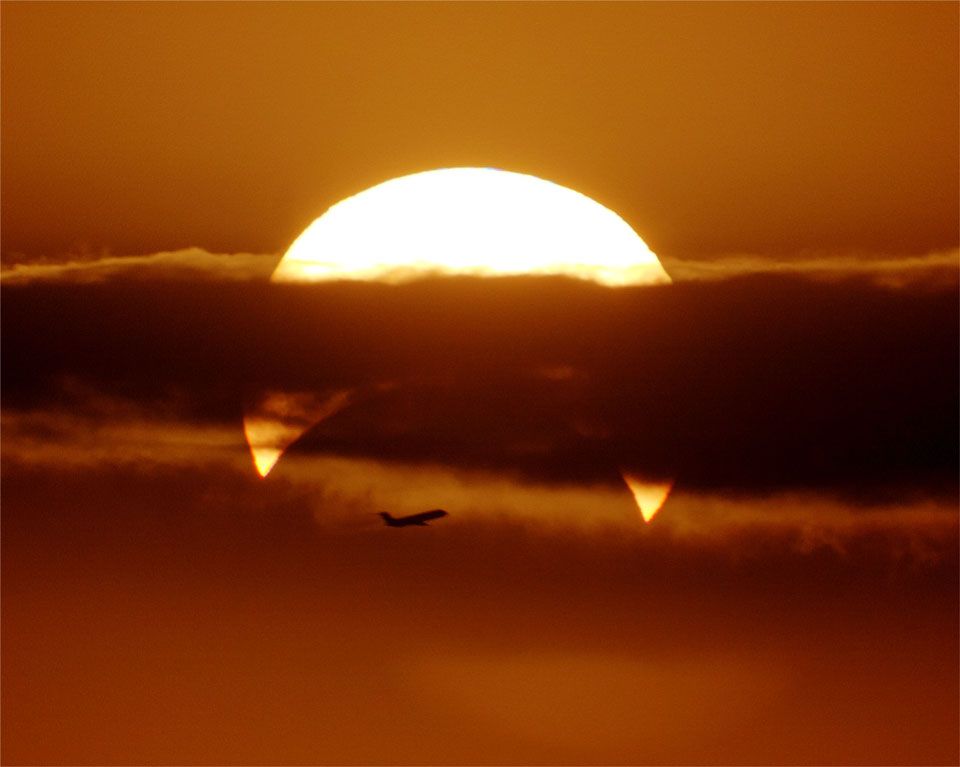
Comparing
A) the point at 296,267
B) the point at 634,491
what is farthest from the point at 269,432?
the point at 634,491

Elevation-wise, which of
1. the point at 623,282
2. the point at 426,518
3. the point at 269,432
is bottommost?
the point at 426,518

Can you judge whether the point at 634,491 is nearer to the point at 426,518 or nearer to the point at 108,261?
the point at 426,518

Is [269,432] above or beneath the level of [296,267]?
beneath

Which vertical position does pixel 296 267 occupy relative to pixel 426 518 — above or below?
above

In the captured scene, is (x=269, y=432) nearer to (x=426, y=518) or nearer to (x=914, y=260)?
(x=426, y=518)

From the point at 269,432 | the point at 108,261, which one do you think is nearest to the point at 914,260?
the point at 269,432

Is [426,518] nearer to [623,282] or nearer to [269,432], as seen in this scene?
[269,432]

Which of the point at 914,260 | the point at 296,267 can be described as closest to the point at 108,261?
the point at 296,267
